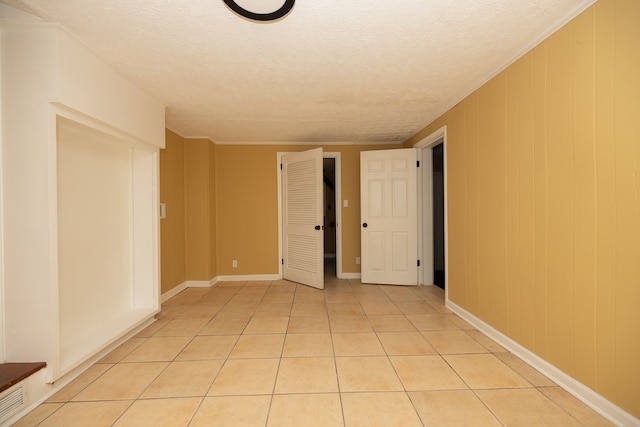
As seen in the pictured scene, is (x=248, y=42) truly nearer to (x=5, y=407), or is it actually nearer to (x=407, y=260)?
(x=5, y=407)

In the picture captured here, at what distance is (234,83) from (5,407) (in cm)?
255

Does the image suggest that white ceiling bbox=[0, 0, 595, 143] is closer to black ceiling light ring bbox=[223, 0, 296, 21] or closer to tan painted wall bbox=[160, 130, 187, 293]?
black ceiling light ring bbox=[223, 0, 296, 21]

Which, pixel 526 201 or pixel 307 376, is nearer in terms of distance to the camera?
pixel 307 376

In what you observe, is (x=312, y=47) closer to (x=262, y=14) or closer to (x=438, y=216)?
(x=262, y=14)

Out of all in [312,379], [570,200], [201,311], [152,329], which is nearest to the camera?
[570,200]

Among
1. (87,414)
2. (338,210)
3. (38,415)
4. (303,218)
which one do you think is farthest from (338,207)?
(38,415)

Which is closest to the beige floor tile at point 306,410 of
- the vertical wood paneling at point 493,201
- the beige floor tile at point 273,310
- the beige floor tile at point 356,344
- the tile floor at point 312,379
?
the tile floor at point 312,379

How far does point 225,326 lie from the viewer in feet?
9.57

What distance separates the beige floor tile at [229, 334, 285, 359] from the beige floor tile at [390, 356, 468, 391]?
0.91m

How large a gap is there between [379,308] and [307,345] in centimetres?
122

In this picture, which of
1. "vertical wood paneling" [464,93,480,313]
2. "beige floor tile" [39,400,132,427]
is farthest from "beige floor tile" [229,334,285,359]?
"vertical wood paneling" [464,93,480,313]

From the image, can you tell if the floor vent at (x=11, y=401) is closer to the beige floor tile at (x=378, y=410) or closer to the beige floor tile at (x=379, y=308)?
the beige floor tile at (x=378, y=410)

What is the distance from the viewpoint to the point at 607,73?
1536mm

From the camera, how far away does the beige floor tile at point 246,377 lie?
1.85 meters
